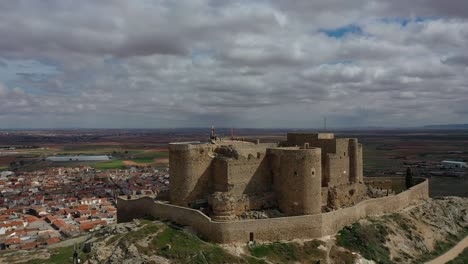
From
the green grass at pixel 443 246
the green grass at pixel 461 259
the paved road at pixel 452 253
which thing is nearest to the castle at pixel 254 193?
the green grass at pixel 443 246

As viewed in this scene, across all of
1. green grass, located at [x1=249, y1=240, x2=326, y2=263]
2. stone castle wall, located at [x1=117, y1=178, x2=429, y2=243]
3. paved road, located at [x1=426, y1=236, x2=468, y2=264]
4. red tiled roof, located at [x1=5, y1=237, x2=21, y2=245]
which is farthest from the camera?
red tiled roof, located at [x1=5, y1=237, x2=21, y2=245]

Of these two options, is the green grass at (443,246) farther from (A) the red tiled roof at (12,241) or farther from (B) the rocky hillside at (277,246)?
(A) the red tiled roof at (12,241)

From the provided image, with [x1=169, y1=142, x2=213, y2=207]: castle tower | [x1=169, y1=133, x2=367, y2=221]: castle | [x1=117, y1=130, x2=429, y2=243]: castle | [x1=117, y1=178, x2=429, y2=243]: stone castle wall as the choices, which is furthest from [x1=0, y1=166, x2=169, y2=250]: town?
[x1=169, y1=133, x2=367, y2=221]: castle

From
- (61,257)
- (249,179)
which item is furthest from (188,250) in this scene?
(61,257)

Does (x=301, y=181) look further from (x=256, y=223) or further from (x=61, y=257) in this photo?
(x=61, y=257)

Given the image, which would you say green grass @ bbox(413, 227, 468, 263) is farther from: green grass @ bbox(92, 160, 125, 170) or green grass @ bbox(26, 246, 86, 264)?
green grass @ bbox(92, 160, 125, 170)

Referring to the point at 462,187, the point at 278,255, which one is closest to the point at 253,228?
the point at 278,255

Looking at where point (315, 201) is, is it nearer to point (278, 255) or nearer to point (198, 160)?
point (278, 255)
